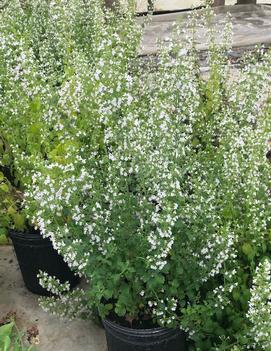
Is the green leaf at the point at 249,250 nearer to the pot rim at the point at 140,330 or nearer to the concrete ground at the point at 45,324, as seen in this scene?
the pot rim at the point at 140,330

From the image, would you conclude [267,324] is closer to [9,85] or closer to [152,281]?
[152,281]

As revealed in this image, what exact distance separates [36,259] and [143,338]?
1138 mm

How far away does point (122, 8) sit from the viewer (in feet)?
15.9

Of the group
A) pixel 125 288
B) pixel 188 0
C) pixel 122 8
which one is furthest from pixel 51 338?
pixel 188 0

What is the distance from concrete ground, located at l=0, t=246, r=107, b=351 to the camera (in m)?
3.44

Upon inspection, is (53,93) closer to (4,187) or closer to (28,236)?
(4,187)

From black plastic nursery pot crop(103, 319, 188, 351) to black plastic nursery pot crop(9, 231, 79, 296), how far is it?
0.86m

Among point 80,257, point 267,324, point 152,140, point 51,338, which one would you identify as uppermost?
point 152,140

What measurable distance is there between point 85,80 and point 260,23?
4866 mm

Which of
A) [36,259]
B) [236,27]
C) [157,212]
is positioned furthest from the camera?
[236,27]

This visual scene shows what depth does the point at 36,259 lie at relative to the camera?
3.66 m

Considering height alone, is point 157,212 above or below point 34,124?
below

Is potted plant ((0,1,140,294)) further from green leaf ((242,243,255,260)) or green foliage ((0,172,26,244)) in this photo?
green leaf ((242,243,255,260))

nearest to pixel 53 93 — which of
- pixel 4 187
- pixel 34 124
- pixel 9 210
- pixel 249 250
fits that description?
pixel 34 124
